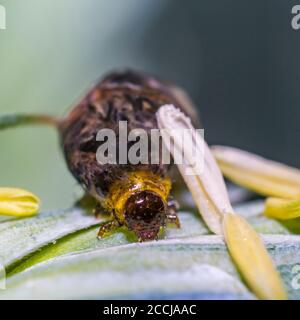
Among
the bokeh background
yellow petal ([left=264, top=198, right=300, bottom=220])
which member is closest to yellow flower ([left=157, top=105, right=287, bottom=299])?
yellow petal ([left=264, top=198, right=300, bottom=220])

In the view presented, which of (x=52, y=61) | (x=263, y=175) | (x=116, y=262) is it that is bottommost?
(x=116, y=262)

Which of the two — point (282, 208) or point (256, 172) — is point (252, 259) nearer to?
point (282, 208)

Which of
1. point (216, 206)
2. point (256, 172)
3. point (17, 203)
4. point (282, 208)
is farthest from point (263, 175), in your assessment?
point (17, 203)

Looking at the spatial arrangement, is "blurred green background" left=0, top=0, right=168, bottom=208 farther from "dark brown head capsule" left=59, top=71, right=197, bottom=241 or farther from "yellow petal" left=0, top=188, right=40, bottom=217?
"yellow petal" left=0, top=188, right=40, bottom=217

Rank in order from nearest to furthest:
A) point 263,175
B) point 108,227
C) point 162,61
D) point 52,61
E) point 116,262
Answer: point 116,262 → point 108,227 → point 263,175 → point 52,61 → point 162,61

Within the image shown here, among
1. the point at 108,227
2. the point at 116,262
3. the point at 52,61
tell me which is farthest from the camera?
the point at 52,61

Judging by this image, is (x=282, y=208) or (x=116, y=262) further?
(x=282, y=208)
